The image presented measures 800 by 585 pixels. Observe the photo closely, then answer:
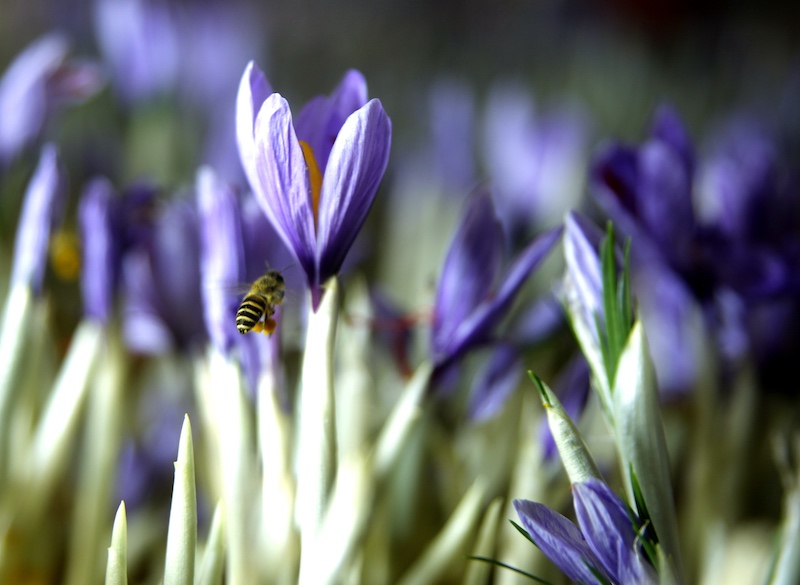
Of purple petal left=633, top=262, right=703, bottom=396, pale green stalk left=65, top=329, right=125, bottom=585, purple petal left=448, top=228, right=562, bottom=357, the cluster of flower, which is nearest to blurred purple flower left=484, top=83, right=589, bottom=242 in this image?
the cluster of flower

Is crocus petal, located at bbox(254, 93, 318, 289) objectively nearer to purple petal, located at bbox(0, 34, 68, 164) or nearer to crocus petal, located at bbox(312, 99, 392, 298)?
crocus petal, located at bbox(312, 99, 392, 298)

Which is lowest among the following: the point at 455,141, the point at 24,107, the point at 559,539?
the point at 559,539

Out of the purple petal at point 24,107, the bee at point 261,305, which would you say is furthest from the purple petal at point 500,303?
the purple petal at point 24,107

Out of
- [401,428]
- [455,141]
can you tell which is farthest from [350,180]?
[455,141]

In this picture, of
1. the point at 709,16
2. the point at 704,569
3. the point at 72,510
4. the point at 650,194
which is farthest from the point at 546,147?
the point at 709,16

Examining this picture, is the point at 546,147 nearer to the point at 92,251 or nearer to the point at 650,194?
the point at 650,194

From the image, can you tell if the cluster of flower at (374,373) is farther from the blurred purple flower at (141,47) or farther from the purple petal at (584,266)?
the blurred purple flower at (141,47)

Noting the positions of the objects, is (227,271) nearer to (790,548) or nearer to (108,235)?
(108,235)

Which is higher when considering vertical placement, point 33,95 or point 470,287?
point 33,95
